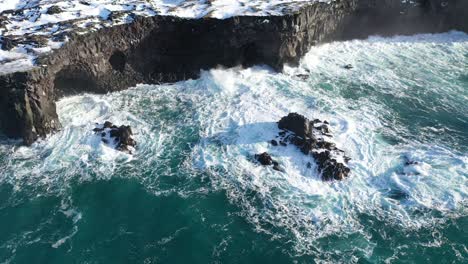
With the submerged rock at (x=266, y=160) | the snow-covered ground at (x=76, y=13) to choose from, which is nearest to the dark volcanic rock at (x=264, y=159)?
the submerged rock at (x=266, y=160)

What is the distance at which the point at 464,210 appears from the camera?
91.6 ft

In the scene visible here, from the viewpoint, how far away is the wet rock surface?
107 ft

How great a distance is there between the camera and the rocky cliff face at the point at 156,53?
3353cm

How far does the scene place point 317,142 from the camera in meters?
32.6

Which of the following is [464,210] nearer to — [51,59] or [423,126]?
[423,126]

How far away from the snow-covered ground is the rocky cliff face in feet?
3.21

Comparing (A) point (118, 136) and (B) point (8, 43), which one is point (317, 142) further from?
(B) point (8, 43)

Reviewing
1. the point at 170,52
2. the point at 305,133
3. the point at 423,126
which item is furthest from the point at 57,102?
the point at 423,126

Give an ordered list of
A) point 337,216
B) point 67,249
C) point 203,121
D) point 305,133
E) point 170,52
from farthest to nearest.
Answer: point 170,52, point 203,121, point 305,133, point 337,216, point 67,249

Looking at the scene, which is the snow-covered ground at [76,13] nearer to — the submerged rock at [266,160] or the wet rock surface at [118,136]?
the wet rock surface at [118,136]

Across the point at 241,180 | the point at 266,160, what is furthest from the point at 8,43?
the point at 266,160

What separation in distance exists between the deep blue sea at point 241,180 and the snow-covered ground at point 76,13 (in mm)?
5193

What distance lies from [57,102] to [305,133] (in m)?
20.8

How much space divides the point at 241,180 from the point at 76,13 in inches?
904
